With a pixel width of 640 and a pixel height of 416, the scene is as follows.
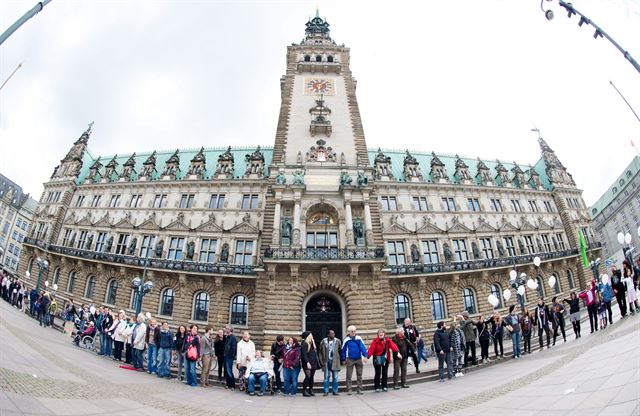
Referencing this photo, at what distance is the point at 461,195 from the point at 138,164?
39.5 meters

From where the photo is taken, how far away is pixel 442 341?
10641 millimetres

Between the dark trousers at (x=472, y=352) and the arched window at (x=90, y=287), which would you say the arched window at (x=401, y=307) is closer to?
the dark trousers at (x=472, y=352)

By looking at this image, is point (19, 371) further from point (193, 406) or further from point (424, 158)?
point (424, 158)

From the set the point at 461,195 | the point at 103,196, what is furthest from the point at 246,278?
the point at 461,195

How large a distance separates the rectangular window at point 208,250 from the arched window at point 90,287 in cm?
1143

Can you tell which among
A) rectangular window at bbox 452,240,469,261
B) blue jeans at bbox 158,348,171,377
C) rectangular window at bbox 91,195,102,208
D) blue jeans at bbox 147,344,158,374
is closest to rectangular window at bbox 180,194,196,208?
rectangular window at bbox 91,195,102,208

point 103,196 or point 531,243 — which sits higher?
point 103,196

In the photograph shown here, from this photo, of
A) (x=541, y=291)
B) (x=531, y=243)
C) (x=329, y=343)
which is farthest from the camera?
(x=531, y=243)

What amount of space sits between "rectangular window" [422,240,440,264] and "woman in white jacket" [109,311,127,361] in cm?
2474

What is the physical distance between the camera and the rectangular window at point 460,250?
30.4m

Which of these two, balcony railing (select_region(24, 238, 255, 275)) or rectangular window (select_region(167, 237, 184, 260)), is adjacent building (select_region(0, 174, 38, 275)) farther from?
rectangular window (select_region(167, 237, 184, 260))

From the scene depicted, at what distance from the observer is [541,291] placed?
31922 millimetres

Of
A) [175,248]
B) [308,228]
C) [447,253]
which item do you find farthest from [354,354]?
[175,248]

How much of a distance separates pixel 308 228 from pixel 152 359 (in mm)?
13512
